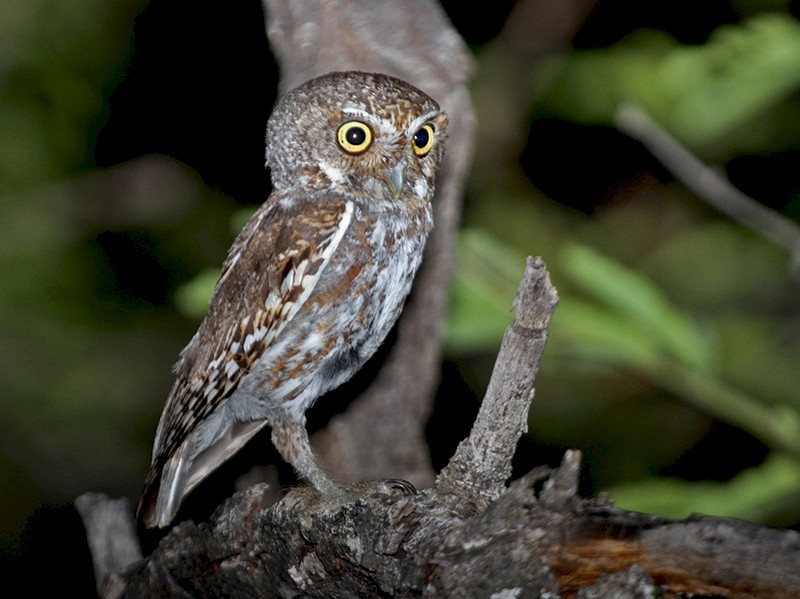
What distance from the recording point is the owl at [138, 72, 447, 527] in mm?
3459

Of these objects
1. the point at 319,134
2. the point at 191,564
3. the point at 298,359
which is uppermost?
the point at 319,134

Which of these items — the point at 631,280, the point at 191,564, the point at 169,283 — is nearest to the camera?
the point at 191,564

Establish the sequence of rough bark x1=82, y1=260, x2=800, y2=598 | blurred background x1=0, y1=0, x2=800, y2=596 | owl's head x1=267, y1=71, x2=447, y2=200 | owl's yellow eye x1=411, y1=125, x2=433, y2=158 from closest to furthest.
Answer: rough bark x1=82, y1=260, x2=800, y2=598
owl's head x1=267, y1=71, x2=447, y2=200
owl's yellow eye x1=411, y1=125, x2=433, y2=158
blurred background x1=0, y1=0, x2=800, y2=596

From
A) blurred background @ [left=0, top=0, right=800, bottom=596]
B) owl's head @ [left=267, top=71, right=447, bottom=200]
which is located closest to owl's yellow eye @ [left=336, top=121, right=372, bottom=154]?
owl's head @ [left=267, top=71, right=447, bottom=200]

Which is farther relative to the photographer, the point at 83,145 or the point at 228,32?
the point at 228,32

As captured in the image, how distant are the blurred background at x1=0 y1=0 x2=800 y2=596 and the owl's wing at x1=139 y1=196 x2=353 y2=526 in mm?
2178

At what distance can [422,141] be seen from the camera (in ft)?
11.8

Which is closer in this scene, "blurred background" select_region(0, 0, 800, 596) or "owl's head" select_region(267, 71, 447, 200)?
"owl's head" select_region(267, 71, 447, 200)

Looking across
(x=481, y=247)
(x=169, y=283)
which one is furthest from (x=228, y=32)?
(x=481, y=247)

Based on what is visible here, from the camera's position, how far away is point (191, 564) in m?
3.44

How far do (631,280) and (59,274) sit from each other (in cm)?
382

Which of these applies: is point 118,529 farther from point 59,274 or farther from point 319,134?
point 59,274

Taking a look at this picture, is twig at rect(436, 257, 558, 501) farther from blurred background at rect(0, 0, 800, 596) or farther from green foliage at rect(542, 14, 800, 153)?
blurred background at rect(0, 0, 800, 596)

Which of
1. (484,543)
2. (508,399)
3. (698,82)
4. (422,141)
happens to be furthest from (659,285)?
(484,543)
